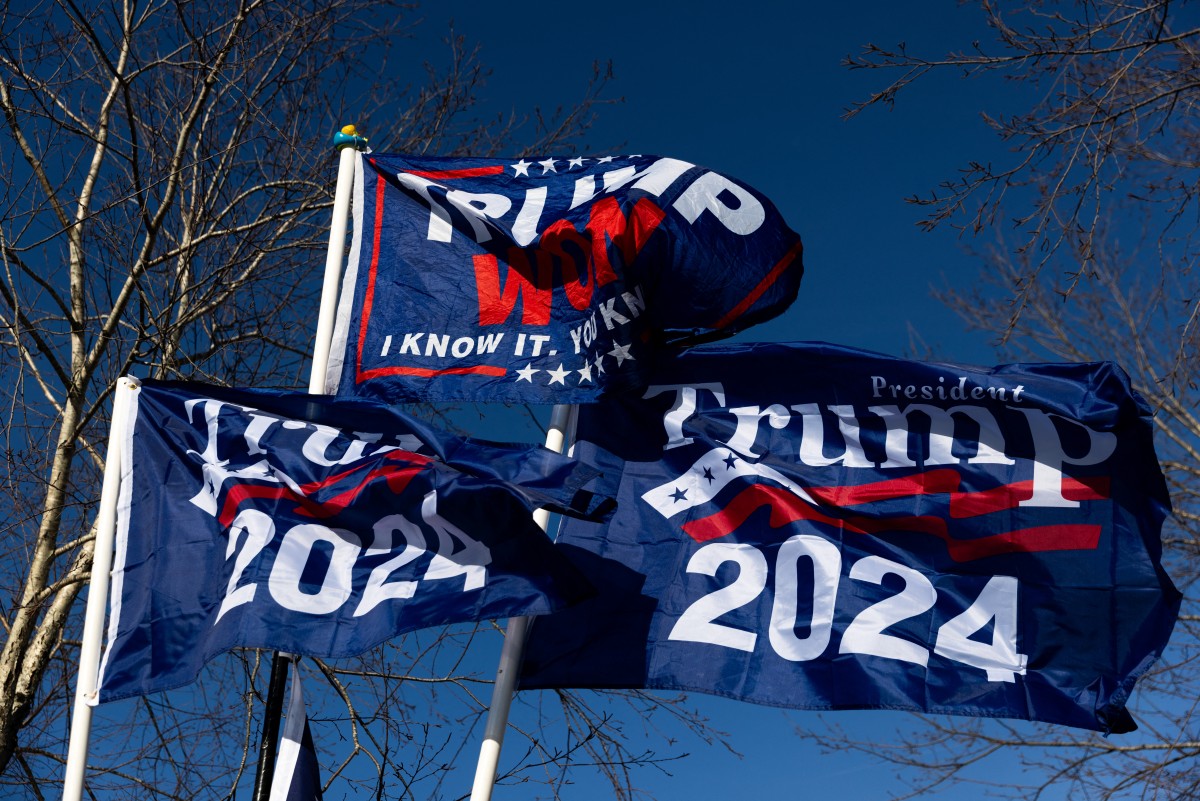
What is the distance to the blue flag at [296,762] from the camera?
5410mm

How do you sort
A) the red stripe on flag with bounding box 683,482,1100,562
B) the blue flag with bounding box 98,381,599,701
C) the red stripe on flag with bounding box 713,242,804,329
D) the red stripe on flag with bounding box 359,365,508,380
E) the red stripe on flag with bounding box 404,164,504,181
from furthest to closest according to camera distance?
1. the red stripe on flag with bounding box 404,164,504,181
2. the red stripe on flag with bounding box 713,242,804,329
3. the red stripe on flag with bounding box 359,365,508,380
4. the red stripe on flag with bounding box 683,482,1100,562
5. the blue flag with bounding box 98,381,599,701

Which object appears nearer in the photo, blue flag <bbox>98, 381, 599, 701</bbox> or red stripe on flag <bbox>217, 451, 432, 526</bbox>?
blue flag <bbox>98, 381, 599, 701</bbox>

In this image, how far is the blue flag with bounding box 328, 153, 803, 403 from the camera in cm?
649

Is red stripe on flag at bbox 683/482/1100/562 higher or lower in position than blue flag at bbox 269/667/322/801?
higher

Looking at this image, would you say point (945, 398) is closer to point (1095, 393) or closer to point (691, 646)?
point (1095, 393)

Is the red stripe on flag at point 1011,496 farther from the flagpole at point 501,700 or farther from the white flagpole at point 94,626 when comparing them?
the white flagpole at point 94,626

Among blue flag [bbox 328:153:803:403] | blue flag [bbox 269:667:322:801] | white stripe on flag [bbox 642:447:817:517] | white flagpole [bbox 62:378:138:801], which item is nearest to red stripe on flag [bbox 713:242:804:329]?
blue flag [bbox 328:153:803:403]

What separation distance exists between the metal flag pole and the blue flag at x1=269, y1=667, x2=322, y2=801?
135 mm

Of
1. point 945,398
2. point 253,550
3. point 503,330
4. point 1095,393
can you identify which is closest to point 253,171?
point 503,330

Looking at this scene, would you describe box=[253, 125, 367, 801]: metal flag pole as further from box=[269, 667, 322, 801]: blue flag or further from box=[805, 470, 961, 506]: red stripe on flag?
box=[805, 470, 961, 506]: red stripe on flag

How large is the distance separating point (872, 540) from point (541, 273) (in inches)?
84.5

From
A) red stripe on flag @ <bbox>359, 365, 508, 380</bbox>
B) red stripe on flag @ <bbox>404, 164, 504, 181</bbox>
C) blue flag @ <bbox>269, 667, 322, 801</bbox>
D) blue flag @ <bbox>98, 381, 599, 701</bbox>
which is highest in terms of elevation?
red stripe on flag @ <bbox>404, 164, 504, 181</bbox>

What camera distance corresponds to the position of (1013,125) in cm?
615

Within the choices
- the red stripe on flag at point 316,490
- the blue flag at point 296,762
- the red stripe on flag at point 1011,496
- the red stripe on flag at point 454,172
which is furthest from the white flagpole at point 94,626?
the red stripe on flag at point 1011,496
